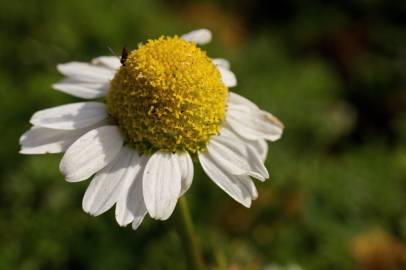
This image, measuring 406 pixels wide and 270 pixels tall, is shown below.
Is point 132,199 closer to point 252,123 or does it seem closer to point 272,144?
point 252,123

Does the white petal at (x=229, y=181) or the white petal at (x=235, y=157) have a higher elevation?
the white petal at (x=235, y=157)

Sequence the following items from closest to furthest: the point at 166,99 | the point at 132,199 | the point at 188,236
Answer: the point at 132,199, the point at 166,99, the point at 188,236

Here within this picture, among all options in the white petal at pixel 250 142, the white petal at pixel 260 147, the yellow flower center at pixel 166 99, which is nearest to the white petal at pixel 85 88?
the yellow flower center at pixel 166 99

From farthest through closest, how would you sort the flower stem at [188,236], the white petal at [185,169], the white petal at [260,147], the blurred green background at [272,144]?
1. the blurred green background at [272,144]
2. the white petal at [260,147]
3. the flower stem at [188,236]
4. the white petal at [185,169]

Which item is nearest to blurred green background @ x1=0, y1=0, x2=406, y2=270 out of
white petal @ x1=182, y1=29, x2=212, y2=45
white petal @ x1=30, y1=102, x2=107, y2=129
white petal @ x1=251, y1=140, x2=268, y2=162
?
white petal @ x1=251, y1=140, x2=268, y2=162

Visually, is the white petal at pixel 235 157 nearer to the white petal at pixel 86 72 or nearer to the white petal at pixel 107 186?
the white petal at pixel 107 186

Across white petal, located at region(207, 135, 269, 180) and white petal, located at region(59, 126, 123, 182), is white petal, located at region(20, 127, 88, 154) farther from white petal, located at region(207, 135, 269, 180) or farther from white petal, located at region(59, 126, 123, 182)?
white petal, located at region(207, 135, 269, 180)

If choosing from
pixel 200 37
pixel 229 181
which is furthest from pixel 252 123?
pixel 200 37
